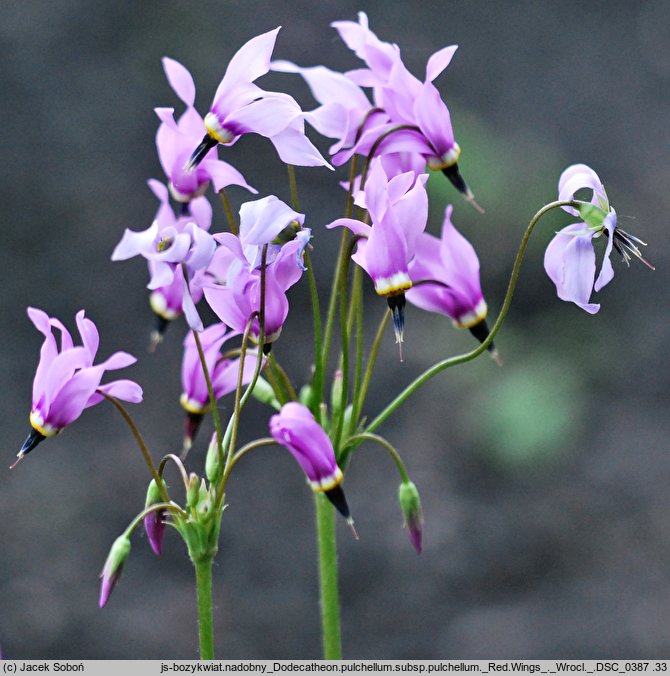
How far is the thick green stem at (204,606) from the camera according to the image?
104 centimetres

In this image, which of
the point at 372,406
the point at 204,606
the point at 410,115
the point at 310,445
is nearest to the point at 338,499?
the point at 310,445

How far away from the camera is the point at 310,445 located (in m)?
1.00

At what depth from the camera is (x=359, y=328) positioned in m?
1.17

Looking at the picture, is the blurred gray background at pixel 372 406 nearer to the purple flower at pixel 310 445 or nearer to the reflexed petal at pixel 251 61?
the purple flower at pixel 310 445

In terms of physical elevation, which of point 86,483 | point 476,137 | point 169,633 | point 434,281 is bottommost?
point 169,633

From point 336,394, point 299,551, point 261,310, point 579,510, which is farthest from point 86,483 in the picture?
point 261,310

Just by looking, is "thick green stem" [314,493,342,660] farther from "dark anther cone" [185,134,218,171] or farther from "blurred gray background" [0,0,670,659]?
"blurred gray background" [0,0,670,659]

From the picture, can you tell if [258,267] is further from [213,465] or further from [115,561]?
[115,561]

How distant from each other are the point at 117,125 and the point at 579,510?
6.34 ft

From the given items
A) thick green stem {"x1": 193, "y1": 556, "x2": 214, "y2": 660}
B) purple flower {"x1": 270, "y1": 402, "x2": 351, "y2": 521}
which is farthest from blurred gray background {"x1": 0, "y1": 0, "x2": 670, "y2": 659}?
purple flower {"x1": 270, "y1": 402, "x2": 351, "y2": 521}

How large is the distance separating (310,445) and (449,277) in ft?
0.95

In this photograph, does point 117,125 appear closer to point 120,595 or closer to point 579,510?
point 120,595

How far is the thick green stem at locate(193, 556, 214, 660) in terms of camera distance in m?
1.04

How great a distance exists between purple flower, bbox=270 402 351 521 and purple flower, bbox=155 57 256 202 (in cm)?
27
